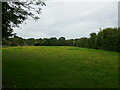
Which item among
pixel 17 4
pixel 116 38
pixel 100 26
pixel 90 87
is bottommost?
pixel 90 87

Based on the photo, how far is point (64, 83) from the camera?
3830 millimetres

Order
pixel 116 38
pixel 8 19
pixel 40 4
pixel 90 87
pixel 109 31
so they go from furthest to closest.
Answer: pixel 109 31, pixel 116 38, pixel 40 4, pixel 8 19, pixel 90 87

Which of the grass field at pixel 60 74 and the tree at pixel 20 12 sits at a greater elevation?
the tree at pixel 20 12

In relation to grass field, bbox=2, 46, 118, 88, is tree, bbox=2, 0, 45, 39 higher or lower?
higher

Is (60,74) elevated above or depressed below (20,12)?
below

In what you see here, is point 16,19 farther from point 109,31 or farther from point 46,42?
point 46,42

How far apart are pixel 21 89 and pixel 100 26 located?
81.4 ft

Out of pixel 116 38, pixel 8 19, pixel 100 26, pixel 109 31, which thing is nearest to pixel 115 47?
pixel 116 38

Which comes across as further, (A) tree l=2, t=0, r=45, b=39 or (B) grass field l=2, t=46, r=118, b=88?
(A) tree l=2, t=0, r=45, b=39

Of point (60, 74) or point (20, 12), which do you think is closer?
point (60, 74)

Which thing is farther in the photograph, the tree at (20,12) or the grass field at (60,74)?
the tree at (20,12)

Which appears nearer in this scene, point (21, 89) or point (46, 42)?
point (21, 89)

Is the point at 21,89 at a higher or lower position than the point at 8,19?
lower

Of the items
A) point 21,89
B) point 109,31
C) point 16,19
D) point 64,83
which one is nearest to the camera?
point 21,89
